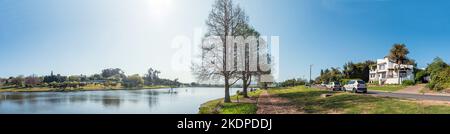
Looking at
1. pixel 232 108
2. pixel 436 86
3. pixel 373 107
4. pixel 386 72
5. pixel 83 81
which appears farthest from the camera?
pixel 83 81

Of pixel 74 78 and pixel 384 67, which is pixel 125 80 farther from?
pixel 384 67

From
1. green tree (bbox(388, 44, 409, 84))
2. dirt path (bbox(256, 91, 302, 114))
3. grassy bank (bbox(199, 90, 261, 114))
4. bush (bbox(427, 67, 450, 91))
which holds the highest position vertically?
green tree (bbox(388, 44, 409, 84))

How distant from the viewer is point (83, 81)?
10081cm

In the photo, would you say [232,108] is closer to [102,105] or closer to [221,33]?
[221,33]

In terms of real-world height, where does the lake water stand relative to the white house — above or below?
below

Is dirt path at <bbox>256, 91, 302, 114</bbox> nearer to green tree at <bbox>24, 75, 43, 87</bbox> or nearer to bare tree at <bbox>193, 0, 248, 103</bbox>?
bare tree at <bbox>193, 0, 248, 103</bbox>

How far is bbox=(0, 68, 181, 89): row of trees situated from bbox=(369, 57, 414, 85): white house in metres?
58.9

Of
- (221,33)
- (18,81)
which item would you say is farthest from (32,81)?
(221,33)

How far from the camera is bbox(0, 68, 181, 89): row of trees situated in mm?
64034

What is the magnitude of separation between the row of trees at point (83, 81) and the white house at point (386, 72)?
193 feet

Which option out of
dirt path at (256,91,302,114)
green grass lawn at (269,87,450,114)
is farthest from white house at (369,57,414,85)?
green grass lawn at (269,87,450,114)

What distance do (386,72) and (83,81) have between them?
9196 centimetres
